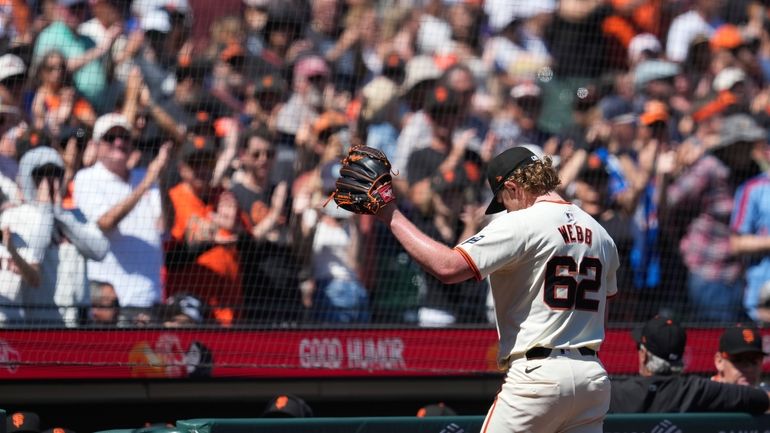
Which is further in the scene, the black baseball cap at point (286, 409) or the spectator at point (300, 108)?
the spectator at point (300, 108)

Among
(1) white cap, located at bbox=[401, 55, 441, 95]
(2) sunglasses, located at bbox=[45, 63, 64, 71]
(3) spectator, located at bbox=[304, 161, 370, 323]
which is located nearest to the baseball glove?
(3) spectator, located at bbox=[304, 161, 370, 323]

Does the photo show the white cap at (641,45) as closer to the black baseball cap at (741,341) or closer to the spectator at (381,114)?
the spectator at (381,114)

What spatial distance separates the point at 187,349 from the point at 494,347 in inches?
73.8

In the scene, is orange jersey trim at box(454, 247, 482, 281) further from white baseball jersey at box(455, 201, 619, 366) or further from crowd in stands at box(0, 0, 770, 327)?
crowd in stands at box(0, 0, 770, 327)

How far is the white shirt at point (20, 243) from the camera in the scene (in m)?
5.98

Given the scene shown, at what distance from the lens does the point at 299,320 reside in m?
6.74

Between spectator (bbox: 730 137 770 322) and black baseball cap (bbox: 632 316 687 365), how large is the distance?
268 centimetres

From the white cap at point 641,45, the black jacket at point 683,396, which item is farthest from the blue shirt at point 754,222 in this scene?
the black jacket at point 683,396

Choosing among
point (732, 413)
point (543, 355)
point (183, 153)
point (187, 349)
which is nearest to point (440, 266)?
point (543, 355)

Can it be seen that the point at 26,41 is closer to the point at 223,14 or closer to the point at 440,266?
the point at 223,14

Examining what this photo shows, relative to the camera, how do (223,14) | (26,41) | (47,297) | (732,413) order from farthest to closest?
(223,14) < (26,41) < (47,297) < (732,413)

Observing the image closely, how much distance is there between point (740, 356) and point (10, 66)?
4.15m

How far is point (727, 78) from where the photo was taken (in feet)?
28.2

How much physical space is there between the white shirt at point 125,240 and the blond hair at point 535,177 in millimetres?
3036
